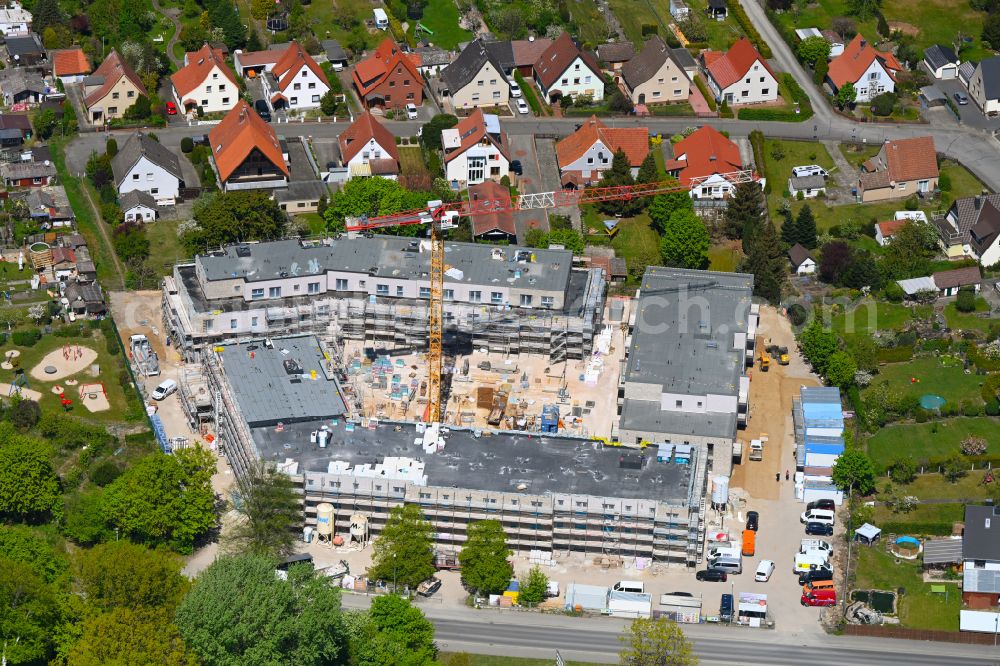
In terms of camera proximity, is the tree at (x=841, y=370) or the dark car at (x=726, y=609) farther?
the tree at (x=841, y=370)

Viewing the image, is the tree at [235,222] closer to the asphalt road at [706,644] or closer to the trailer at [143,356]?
the trailer at [143,356]

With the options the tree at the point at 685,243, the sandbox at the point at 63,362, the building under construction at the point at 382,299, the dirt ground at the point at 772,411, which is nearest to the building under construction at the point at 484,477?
the dirt ground at the point at 772,411

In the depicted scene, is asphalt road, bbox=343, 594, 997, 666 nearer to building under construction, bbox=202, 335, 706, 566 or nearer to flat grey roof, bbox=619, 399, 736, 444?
building under construction, bbox=202, 335, 706, 566

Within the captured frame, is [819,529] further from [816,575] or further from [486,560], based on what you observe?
[486,560]

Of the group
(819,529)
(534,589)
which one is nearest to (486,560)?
(534,589)

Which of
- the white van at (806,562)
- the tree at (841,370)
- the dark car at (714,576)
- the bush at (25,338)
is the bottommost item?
the dark car at (714,576)

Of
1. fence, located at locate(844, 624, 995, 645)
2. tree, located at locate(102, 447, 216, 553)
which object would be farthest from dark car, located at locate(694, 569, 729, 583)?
tree, located at locate(102, 447, 216, 553)
